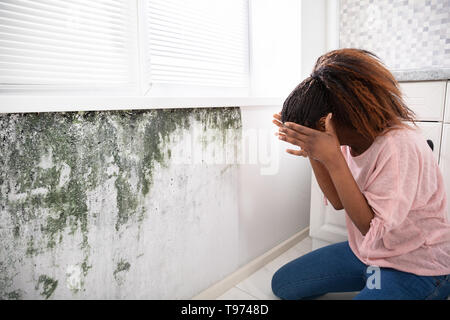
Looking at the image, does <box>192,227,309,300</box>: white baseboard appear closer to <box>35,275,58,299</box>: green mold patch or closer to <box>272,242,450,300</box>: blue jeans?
<box>272,242,450,300</box>: blue jeans

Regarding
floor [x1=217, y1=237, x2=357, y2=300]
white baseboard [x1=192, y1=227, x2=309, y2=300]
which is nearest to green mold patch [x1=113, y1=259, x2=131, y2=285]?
white baseboard [x1=192, y1=227, x2=309, y2=300]

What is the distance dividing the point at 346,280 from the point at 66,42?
3.84ft

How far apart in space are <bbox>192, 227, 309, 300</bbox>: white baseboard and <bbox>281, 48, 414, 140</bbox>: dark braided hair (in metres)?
0.77

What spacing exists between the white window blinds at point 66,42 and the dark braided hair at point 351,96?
1.87 feet

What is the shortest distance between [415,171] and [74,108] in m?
0.84

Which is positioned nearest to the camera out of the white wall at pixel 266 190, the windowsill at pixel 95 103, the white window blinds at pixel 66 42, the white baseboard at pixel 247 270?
the windowsill at pixel 95 103

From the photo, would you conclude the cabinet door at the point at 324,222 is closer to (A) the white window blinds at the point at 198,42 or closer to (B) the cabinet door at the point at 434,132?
(B) the cabinet door at the point at 434,132

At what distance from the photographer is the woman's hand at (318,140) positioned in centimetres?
73

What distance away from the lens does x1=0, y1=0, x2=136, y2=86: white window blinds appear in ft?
2.48

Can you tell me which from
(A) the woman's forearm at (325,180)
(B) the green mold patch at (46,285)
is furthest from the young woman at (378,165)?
(B) the green mold patch at (46,285)

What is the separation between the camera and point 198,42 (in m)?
1.21

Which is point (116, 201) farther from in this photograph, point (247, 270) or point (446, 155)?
point (446, 155)

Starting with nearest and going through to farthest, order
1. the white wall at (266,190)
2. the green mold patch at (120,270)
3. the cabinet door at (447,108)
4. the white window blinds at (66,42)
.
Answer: the white window blinds at (66,42) → the green mold patch at (120,270) → the cabinet door at (447,108) → the white wall at (266,190)

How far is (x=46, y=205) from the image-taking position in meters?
0.74
